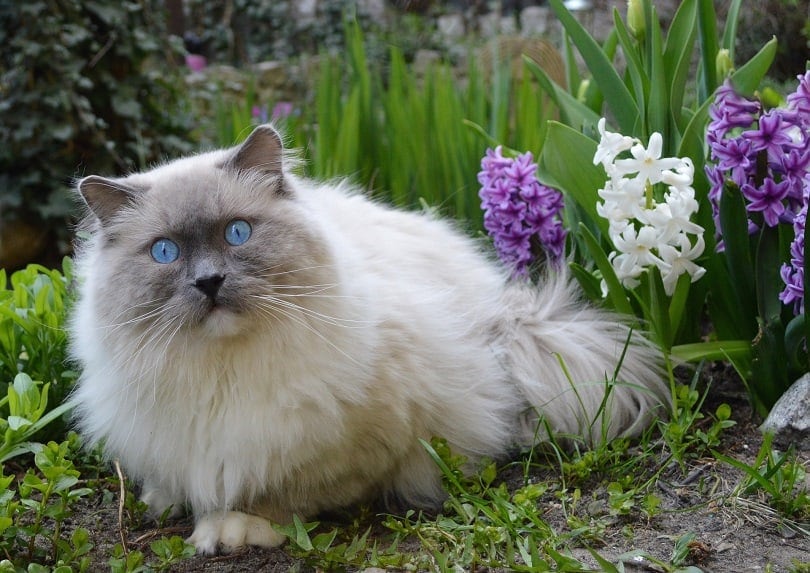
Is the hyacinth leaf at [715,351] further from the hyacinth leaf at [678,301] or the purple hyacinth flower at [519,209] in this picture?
the purple hyacinth flower at [519,209]

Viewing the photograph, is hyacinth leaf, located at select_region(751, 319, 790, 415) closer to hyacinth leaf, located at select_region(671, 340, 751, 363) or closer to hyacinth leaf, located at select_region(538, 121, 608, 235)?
hyacinth leaf, located at select_region(671, 340, 751, 363)

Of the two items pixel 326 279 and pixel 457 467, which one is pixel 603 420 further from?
pixel 326 279

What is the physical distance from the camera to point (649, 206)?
2199 millimetres

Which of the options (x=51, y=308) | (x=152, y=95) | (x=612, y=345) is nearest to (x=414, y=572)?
(x=612, y=345)

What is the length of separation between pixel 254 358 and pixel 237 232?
0.32 m

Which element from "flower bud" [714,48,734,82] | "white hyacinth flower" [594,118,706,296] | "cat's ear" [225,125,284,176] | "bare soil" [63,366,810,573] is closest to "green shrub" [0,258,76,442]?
"bare soil" [63,366,810,573]

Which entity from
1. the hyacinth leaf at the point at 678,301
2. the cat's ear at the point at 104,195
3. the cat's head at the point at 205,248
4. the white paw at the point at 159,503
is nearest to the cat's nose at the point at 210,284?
the cat's head at the point at 205,248

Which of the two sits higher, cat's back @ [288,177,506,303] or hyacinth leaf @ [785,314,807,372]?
cat's back @ [288,177,506,303]

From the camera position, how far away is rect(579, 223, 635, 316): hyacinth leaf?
2443mm

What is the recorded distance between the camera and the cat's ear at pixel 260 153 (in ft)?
7.09

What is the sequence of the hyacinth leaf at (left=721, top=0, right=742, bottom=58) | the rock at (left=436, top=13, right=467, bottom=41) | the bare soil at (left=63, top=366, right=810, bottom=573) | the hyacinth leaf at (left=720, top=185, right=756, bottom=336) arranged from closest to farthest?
the bare soil at (left=63, top=366, right=810, bottom=573) < the hyacinth leaf at (left=720, top=185, right=756, bottom=336) < the hyacinth leaf at (left=721, top=0, right=742, bottom=58) < the rock at (left=436, top=13, right=467, bottom=41)

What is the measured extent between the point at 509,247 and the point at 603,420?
0.88 meters

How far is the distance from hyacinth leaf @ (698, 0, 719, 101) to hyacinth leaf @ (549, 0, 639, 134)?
23 centimetres

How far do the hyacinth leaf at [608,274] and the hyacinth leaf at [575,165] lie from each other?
0.14 m
